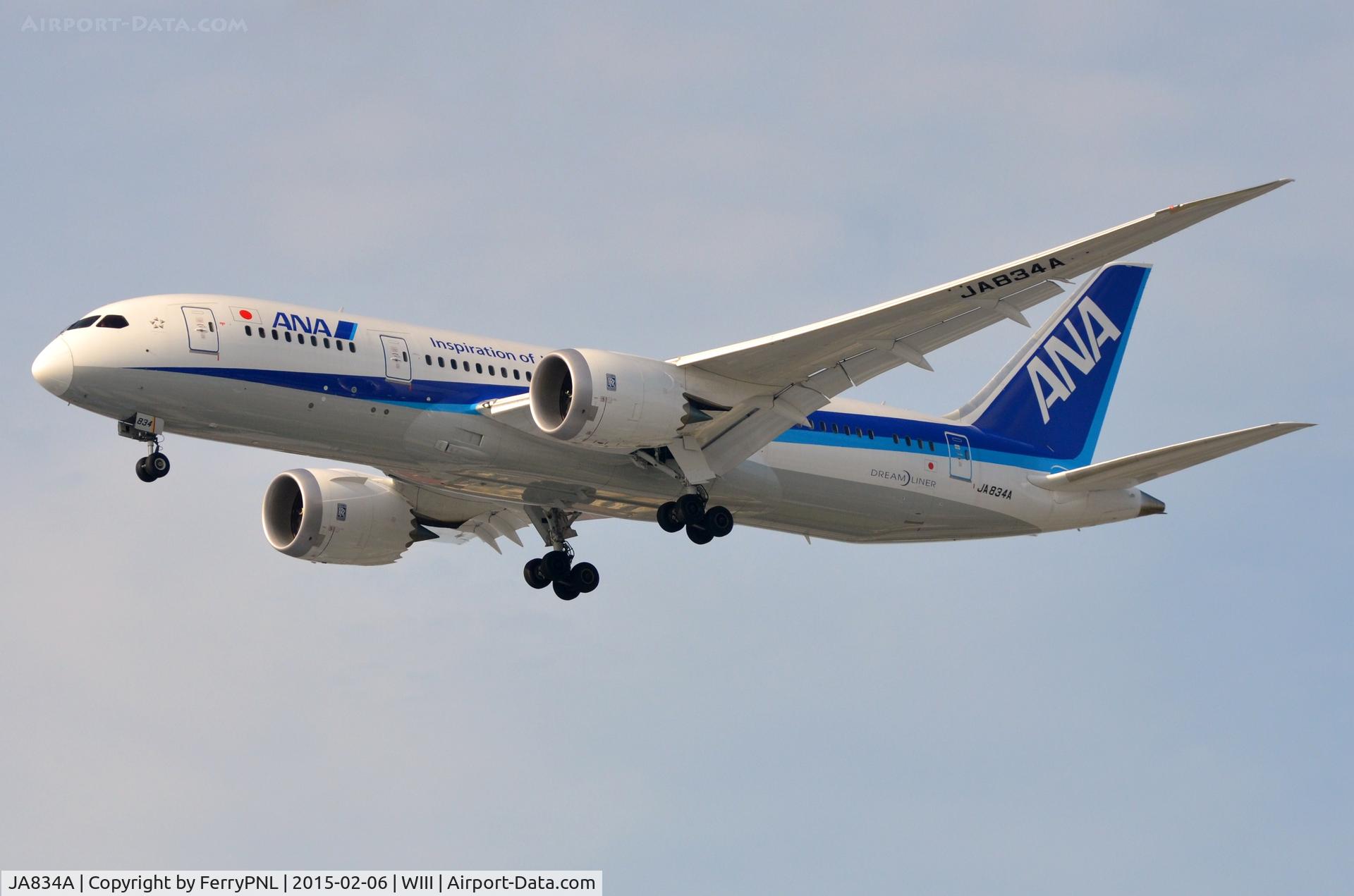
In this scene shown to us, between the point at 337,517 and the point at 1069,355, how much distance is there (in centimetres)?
1809

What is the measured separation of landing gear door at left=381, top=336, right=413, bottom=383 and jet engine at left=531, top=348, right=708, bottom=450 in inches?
94.4

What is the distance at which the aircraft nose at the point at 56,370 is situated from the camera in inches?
1214

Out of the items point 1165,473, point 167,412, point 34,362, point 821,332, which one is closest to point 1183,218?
point 821,332

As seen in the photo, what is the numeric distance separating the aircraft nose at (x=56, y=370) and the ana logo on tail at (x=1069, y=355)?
869 inches

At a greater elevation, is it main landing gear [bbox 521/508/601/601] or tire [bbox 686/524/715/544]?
main landing gear [bbox 521/508/601/601]

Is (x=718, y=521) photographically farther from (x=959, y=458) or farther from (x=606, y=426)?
(x=959, y=458)

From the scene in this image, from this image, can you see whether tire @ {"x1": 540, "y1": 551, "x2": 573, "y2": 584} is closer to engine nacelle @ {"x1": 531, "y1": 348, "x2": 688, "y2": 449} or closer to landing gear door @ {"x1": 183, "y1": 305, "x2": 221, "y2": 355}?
engine nacelle @ {"x1": 531, "y1": 348, "x2": 688, "y2": 449}

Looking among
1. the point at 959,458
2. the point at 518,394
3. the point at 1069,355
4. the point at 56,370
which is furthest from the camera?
the point at 1069,355

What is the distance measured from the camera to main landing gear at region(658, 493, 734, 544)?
35688mm

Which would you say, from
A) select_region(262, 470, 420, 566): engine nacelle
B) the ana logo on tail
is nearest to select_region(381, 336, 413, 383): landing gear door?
select_region(262, 470, 420, 566): engine nacelle

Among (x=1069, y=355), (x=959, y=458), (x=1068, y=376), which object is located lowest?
(x=959, y=458)

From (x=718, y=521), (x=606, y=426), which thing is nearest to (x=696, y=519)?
(x=718, y=521)

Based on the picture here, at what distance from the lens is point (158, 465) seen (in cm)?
3178

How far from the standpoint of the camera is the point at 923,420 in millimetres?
39594
